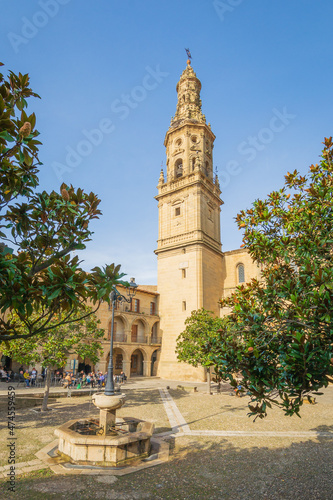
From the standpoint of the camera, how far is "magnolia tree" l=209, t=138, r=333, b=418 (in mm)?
3664

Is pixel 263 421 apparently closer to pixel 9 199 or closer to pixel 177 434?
pixel 177 434

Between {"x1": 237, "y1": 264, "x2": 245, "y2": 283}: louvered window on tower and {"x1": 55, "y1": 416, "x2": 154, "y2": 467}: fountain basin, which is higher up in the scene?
{"x1": 237, "y1": 264, "x2": 245, "y2": 283}: louvered window on tower

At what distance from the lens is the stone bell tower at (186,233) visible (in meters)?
27.6

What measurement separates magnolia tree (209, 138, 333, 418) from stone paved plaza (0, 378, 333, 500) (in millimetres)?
2189

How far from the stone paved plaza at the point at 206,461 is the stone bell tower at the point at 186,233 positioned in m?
14.6

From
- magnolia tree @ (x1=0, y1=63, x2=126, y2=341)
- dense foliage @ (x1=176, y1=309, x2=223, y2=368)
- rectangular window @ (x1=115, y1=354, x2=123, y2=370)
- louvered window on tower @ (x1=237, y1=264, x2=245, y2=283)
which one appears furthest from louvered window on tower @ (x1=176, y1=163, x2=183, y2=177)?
magnolia tree @ (x1=0, y1=63, x2=126, y2=341)

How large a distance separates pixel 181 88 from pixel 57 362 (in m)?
35.1

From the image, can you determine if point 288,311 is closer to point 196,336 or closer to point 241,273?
point 196,336

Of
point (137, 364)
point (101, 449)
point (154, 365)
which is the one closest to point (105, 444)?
point (101, 449)

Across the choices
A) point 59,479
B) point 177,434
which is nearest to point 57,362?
point 177,434

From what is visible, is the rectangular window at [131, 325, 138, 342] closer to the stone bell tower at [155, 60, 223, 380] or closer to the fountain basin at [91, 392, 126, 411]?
the stone bell tower at [155, 60, 223, 380]

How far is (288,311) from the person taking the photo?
13.8 ft

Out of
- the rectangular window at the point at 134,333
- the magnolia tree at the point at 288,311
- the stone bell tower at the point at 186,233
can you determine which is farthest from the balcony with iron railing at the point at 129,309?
the magnolia tree at the point at 288,311

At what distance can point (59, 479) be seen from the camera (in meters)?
6.01
